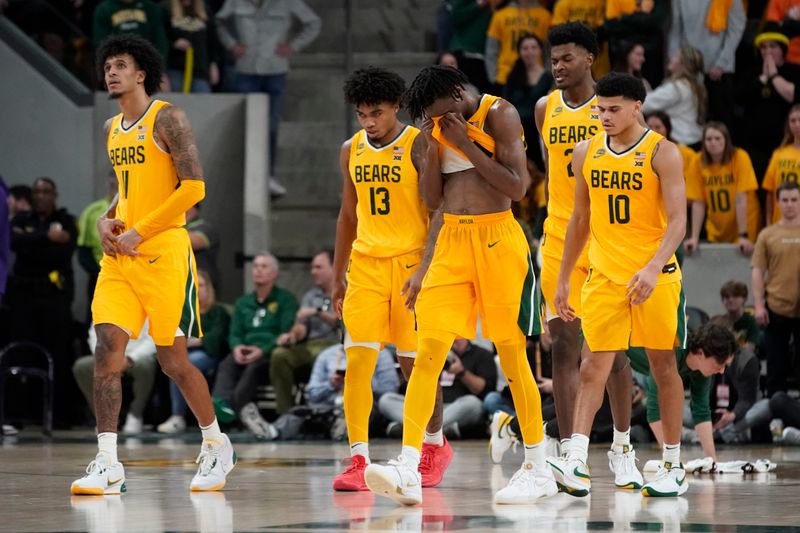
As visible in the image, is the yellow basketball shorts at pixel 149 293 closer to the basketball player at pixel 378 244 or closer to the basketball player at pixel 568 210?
the basketball player at pixel 378 244

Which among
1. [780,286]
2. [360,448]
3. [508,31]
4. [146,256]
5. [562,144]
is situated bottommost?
[360,448]

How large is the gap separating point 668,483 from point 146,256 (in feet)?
9.65

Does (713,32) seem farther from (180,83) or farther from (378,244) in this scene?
(378,244)

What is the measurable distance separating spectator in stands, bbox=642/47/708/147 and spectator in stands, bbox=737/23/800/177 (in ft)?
2.01

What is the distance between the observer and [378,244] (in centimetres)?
816

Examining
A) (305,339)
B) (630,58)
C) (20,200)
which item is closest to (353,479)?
(305,339)

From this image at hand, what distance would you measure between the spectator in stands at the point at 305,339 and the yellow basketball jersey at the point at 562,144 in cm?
554

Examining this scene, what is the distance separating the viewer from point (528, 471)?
7398 mm

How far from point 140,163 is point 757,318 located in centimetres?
672

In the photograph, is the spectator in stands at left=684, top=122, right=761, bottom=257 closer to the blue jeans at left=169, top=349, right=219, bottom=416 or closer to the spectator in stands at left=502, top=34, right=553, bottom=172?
the spectator in stands at left=502, top=34, right=553, bottom=172

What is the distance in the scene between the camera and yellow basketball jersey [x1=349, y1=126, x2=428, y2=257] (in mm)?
8180

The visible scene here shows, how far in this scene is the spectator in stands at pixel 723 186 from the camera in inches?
550

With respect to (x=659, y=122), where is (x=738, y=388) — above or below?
below

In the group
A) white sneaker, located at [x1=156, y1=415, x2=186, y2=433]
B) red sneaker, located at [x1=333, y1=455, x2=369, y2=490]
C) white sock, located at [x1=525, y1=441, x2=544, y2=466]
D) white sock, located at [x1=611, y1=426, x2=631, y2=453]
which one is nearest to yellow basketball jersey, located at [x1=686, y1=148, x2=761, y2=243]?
white sneaker, located at [x1=156, y1=415, x2=186, y2=433]
